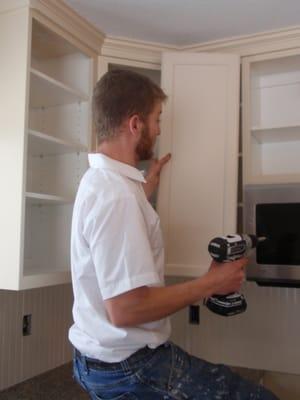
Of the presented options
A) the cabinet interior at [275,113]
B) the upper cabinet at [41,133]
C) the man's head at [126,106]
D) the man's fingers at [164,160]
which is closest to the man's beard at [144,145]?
the man's head at [126,106]

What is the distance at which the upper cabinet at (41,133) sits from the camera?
1603 mm

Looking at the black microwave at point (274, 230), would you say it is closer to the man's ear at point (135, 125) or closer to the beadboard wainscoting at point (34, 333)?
the man's ear at point (135, 125)

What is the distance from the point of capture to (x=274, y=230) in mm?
1860

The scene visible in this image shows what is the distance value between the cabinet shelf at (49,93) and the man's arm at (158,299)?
967mm

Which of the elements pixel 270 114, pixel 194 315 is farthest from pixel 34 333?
pixel 270 114

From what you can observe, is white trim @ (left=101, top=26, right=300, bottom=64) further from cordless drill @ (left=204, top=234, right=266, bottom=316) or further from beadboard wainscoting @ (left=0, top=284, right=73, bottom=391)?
beadboard wainscoting @ (left=0, top=284, right=73, bottom=391)

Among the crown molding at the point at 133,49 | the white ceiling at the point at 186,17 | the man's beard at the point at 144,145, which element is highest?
the white ceiling at the point at 186,17

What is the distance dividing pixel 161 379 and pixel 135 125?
26.4 inches

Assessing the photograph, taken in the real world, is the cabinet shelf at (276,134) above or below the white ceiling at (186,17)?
below

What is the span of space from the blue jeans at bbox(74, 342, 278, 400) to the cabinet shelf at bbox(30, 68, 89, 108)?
3.44 feet

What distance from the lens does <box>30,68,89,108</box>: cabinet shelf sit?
69.8 inches

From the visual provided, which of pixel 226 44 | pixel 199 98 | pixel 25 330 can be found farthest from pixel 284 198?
pixel 25 330

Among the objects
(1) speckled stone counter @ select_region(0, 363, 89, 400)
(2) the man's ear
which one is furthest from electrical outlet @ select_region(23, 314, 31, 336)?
(2) the man's ear

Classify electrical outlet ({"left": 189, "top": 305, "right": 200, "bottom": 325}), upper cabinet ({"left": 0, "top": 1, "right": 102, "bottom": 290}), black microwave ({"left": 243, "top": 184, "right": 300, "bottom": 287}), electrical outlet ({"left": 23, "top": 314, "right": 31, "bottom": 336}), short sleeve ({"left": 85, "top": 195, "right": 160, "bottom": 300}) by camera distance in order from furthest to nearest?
electrical outlet ({"left": 189, "top": 305, "right": 200, "bottom": 325}) → electrical outlet ({"left": 23, "top": 314, "right": 31, "bottom": 336}) → black microwave ({"left": 243, "top": 184, "right": 300, "bottom": 287}) → upper cabinet ({"left": 0, "top": 1, "right": 102, "bottom": 290}) → short sleeve ({"left": 85, "top": 195, "right": 160, "bottom": 300})
